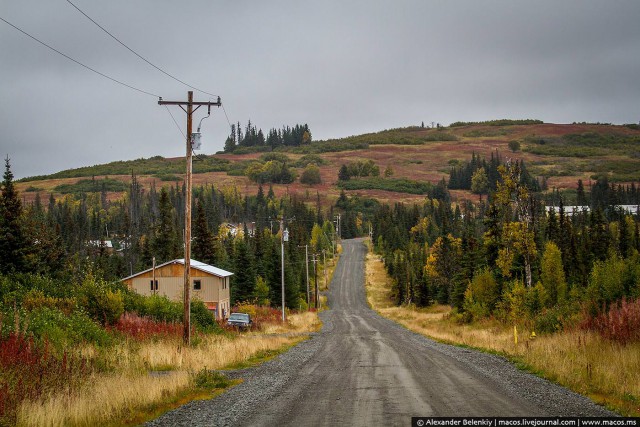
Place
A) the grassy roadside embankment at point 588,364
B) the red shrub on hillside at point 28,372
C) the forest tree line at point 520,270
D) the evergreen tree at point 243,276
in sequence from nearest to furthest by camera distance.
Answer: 1. the red shrub on hillside at point 28,372
2. the grassy roadside embankment at point 588,364
3. the forest tree line at point 520,270
4. the evergreen tree at point 243,276

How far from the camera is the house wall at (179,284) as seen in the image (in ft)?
192

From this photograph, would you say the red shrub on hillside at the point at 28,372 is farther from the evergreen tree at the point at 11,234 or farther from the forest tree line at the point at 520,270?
the evergreen tree at the point at 11,234

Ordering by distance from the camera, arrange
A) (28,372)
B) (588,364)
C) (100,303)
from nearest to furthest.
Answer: (28,372), (588,364), (100,303)

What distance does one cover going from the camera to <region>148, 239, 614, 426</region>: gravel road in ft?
34.5

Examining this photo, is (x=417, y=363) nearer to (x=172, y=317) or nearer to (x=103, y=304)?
Answer: (x=103, y=304)

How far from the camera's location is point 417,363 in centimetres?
1978

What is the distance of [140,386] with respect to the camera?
12500mm

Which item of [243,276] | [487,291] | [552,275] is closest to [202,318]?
[487,291]

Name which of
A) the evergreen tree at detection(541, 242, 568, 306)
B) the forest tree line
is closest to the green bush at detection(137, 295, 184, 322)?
the forest tree line

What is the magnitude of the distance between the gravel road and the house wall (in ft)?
126

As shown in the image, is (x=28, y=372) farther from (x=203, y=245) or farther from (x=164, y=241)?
(x=164, y=241)

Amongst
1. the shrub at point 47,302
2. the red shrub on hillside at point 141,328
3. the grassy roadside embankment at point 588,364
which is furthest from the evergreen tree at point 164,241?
the grassy roadside embankment at point 588,364

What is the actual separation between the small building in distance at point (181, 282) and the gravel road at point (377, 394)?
126ft

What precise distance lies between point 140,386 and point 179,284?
47.7 m
